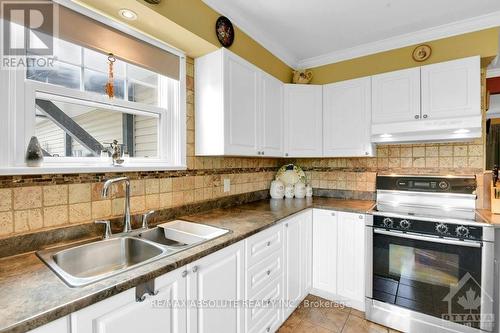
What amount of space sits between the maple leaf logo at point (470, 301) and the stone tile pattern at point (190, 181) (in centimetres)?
84

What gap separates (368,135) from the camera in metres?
2.31

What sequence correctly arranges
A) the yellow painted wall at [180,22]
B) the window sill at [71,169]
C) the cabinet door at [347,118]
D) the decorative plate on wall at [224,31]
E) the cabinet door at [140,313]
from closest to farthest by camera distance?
1. the cabinet door at [140,313]
2. the window sill at [71,169]
3. the yellow painted wall at [180,22]
4. the decorative plate on wall at [224,31]
5. the cabinet door at [347,118]

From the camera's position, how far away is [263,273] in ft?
5.34

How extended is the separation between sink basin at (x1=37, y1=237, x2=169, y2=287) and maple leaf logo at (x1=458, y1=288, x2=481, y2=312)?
6.67 feet

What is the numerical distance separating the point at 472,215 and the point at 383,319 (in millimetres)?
1064

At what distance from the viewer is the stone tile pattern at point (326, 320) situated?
1880mm

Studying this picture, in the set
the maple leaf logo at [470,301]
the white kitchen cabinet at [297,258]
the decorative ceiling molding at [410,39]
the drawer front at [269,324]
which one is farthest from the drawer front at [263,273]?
the decorative ceiling molding at [410,39]

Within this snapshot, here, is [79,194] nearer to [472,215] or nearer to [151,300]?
[151,300]

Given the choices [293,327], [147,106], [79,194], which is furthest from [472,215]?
[79,194]

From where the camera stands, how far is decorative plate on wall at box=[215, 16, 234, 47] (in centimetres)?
179

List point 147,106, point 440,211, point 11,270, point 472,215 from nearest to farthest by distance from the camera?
point 11,270
point 147,106
point 472,215
point 440,211

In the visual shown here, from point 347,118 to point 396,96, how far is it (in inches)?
17.9
